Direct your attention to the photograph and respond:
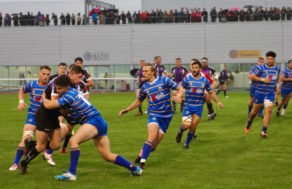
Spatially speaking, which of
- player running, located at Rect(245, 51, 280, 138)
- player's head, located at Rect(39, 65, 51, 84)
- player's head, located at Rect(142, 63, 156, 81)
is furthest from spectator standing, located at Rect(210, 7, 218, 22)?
player's head, located at Rect(39, 65, 51, 84)

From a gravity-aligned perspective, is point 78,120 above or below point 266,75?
below

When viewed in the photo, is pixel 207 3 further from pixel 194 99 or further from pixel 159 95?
pixel 159 95

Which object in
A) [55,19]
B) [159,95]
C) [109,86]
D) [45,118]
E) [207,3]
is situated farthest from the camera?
[207,3]

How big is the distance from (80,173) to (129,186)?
1542 mm

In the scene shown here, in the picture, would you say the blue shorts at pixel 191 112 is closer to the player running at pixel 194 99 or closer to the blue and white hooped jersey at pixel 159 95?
the player running at pixel 194 99

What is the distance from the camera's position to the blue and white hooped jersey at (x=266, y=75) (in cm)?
1447

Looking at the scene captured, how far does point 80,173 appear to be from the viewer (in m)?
9.88

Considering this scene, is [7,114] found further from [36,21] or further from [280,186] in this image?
[36,21]

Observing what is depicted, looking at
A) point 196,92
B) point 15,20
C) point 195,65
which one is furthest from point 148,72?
point 15,20

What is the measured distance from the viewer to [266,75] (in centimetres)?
1473

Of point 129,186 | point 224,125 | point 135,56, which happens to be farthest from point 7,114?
point 135,56

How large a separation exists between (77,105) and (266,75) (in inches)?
289

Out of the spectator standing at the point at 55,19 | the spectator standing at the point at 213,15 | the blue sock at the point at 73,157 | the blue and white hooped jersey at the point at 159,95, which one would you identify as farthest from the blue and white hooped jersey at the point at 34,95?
the spectator standing at the point at 55,19

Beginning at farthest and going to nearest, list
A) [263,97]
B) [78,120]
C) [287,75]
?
[287,75] → [263,97] → [78,120]
